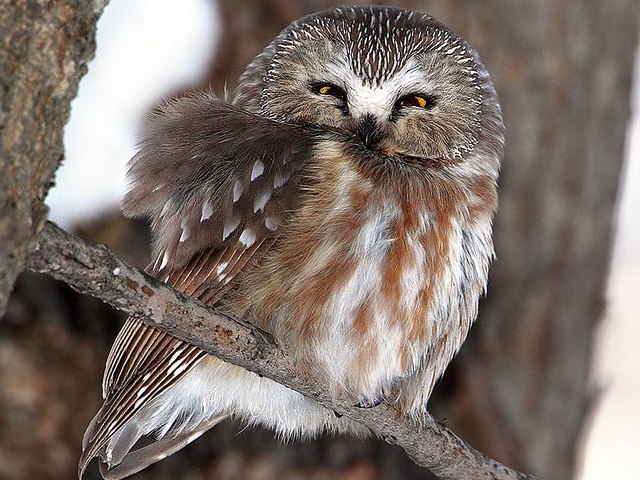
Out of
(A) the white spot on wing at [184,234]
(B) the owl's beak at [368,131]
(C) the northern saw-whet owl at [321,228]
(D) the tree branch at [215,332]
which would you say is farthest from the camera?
(B) the owl's beak at [368,131]

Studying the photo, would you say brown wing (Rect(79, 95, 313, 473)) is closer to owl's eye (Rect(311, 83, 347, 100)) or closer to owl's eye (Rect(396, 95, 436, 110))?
owl's eye (Rect(311, 83, 347, 100))

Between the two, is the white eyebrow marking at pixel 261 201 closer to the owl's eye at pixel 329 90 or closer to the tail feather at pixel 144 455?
the owl's eye at pixel 329 90

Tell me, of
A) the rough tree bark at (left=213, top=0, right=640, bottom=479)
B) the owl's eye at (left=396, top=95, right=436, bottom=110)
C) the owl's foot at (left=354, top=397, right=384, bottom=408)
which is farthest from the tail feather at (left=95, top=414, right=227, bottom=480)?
the rough tree bark at (left=213, top=0, right=640, bottom=479)

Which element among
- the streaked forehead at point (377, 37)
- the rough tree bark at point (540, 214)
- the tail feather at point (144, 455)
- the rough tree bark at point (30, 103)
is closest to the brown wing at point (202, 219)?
the tail feather at point (144, 455)

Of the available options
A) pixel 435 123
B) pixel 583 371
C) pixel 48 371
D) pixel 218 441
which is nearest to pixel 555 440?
pixel 583 371

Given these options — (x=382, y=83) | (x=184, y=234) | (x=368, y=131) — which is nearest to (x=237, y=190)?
(x=184, y=234)

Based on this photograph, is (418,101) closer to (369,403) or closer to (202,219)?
(202,219)

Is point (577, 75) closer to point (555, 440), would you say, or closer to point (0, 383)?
point (555, 440)
